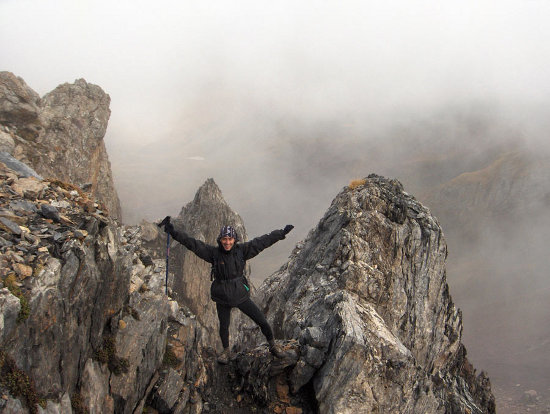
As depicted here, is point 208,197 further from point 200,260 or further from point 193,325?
point 193,325

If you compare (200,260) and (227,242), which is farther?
(200,260)

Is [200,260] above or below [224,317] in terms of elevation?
above

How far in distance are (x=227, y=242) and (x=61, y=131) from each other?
A: 4243cm

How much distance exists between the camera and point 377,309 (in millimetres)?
16969

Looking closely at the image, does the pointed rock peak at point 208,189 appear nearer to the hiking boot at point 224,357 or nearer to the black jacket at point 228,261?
the hiking boot at point 224,357

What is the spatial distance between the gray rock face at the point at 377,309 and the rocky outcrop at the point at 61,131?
1105 centimetres

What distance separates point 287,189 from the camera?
16100 cm

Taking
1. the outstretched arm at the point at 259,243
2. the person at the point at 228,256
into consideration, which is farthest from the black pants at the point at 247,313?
the outstretched arm at the point at 259,243

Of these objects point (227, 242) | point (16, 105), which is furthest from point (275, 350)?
point (16, 105)

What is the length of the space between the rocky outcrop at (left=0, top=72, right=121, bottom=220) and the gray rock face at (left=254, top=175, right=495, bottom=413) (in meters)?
11.1

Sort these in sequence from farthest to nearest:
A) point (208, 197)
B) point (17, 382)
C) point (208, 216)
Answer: point (208, 197)
point (208, 216)
point (17, 382)

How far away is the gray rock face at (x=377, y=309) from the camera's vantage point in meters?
12.3

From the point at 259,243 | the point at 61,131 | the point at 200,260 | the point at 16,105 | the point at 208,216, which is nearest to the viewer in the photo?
the point at 259,243

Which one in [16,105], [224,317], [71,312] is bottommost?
[71,312]
